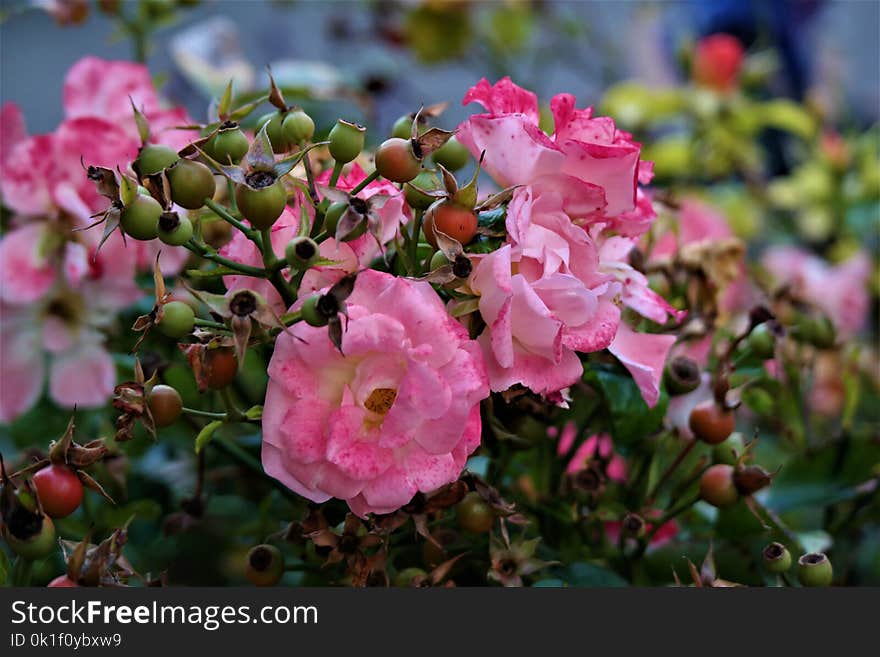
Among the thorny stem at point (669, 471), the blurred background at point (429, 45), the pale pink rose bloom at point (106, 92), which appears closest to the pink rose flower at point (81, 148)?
the pale pink rose bloom at point (106, 92)

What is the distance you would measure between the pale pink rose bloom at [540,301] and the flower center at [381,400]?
29 mm

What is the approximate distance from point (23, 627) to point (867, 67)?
76.9 inches

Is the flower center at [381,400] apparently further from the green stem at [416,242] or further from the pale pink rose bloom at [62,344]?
the pale pink rose bloom at [62,344]

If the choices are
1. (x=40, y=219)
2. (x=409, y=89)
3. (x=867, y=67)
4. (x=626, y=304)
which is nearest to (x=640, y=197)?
(x=626, y=304)

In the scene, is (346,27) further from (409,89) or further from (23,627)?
(23,627)

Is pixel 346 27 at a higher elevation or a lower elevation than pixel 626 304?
lower

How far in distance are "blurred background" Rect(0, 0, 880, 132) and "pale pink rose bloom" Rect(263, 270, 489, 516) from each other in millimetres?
278

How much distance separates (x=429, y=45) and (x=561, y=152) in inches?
30.5

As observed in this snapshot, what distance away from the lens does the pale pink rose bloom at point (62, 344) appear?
1.48 feet

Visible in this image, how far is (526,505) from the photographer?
36 cm

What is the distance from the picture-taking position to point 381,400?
0.90ft

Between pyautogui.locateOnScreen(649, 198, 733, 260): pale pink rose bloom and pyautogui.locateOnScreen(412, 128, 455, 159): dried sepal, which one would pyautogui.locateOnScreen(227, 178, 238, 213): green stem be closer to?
pyautogui.locateOnScreen(412, 128, 455, 159): dried sepal

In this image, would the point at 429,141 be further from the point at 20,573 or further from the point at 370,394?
the point at 20,573

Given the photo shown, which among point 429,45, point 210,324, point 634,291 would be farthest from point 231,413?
point 429,45
